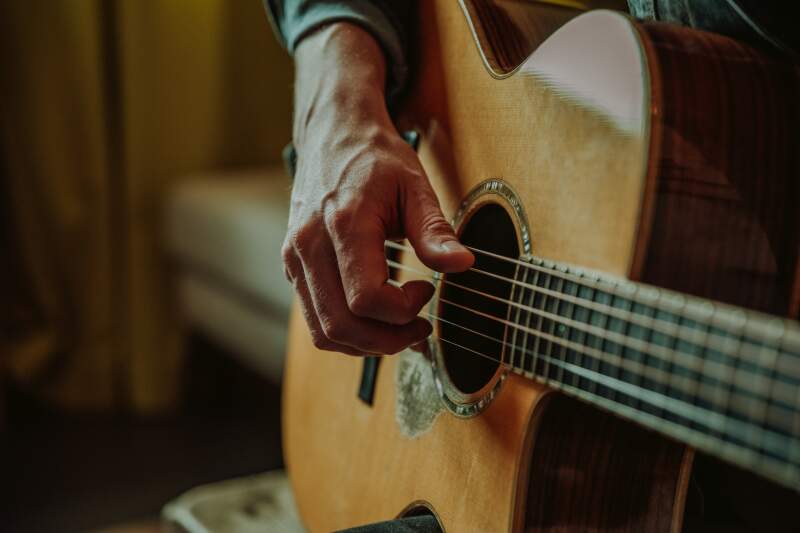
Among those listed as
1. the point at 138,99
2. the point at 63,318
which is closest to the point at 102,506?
the point at 63,318

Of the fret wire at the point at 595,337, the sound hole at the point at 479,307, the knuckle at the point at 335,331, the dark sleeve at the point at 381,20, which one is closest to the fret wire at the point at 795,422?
the fret wire at the point at 595,337

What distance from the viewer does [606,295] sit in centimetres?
48

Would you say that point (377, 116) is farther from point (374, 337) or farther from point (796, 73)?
point (796, 73)

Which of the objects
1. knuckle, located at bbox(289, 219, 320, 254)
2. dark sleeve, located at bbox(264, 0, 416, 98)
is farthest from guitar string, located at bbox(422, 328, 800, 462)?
dark sleeve, located at bbox(264, 0, 416, 98)

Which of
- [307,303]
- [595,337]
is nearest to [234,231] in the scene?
[307,303]

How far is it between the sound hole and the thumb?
0.04m

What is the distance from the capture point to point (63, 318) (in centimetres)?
198

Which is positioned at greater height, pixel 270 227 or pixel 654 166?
pixel 654 166

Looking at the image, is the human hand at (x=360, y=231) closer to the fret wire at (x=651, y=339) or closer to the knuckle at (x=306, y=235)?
the knuckle at (x=306, y=235)

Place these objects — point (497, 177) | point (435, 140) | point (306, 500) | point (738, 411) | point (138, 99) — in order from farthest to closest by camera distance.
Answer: point (138, 99) < point (306, 500) < point (435, 140) < point (497, 177) < point (738, 411)

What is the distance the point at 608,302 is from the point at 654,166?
0.28ft

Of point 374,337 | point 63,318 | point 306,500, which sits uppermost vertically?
point 374,337

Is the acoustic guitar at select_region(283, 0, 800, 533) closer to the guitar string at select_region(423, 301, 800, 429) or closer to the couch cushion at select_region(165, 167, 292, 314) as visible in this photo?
the guitar string at select_region(423, 301, 800, 429)

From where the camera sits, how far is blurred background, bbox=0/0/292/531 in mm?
1741
